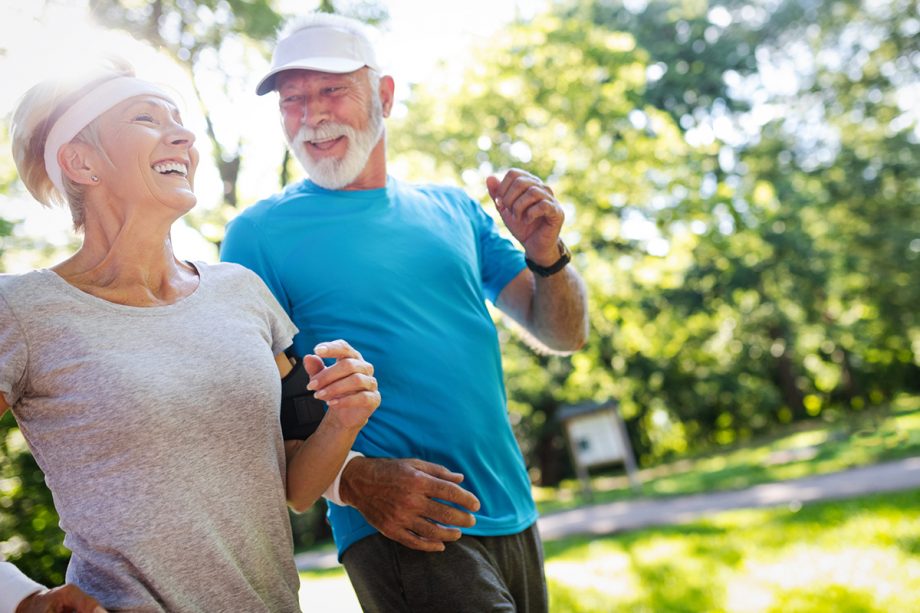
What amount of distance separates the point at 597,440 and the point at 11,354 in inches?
525

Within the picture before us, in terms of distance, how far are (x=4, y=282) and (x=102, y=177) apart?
13.2 inches

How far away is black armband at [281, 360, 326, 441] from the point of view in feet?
7.42

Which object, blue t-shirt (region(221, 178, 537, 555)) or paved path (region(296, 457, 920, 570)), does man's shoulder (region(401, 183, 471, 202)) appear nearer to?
blue t-shirt (region(221, 178, 537, 555))

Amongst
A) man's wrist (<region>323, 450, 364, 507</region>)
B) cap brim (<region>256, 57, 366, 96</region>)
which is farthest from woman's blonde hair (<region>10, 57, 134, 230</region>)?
man's wrist (<region>323, 450, 364, 507</region>)

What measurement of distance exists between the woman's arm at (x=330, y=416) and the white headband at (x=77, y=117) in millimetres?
712

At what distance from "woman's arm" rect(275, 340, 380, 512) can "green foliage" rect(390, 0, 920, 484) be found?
30.8ft

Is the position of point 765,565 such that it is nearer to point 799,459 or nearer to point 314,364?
point 314,364

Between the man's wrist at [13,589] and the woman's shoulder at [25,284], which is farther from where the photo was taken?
the woman's shoulder at [25,284]

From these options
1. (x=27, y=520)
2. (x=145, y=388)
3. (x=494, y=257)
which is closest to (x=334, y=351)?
(x=145, y=388)

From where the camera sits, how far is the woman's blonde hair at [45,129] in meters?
1.98

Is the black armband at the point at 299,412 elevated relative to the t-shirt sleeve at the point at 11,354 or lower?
lower

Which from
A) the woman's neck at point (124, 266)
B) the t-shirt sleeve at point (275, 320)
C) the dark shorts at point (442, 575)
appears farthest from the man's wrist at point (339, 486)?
the woman's neck at point (124, 266)

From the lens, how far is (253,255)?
2551mm

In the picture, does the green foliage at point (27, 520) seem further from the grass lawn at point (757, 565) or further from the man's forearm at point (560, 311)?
the grass lawn at point (757, 565)
